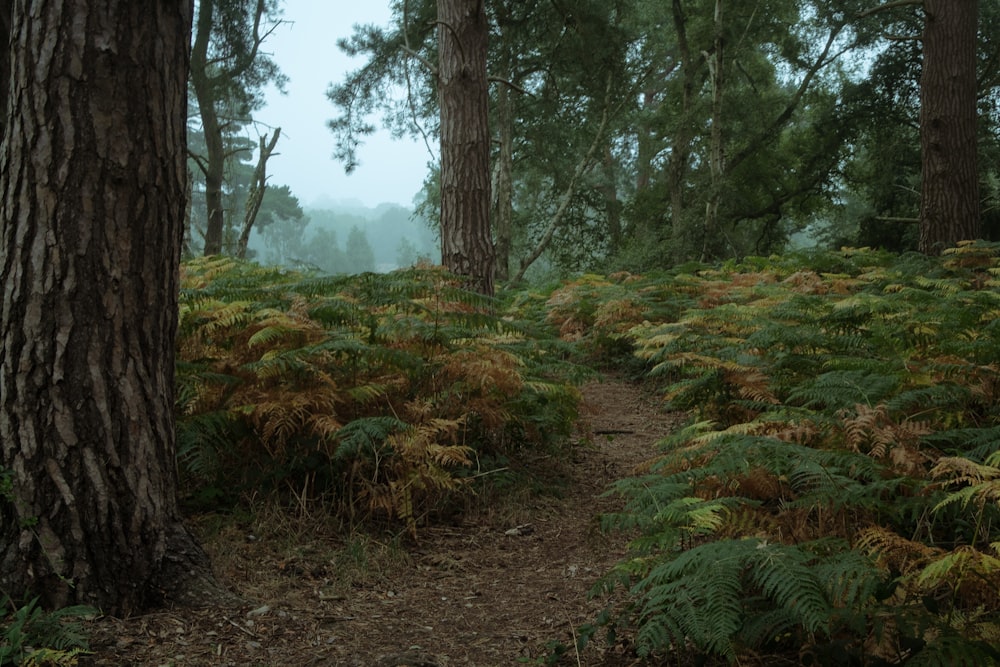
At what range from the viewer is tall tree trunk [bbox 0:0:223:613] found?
2.84 metres

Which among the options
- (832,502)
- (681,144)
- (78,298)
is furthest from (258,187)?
(832,502)

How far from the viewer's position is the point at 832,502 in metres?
2.94

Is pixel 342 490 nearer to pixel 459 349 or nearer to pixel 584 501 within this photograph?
pixel 459 349

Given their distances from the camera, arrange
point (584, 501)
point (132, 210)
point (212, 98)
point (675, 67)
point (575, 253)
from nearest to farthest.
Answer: point (132, 210)
point (584, 501)
point (212, 98)
point (575, 253)
point (675, 67)

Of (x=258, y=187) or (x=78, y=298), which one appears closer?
(x=78, y=298)

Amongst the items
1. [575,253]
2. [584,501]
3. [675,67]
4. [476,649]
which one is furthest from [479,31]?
[675,67]

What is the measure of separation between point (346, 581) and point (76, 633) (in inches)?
47.1

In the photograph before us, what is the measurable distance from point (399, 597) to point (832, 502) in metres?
1.97

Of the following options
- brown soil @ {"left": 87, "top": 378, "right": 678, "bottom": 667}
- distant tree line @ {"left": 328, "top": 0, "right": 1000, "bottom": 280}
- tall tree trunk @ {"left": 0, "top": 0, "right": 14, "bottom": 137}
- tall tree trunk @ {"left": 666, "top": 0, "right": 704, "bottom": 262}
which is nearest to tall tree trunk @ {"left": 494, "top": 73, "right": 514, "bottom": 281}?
distant tree line @ {"left": 328, "top": 0, "right": 1000, "bottom": 280}

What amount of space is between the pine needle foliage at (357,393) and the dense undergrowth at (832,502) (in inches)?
46.5

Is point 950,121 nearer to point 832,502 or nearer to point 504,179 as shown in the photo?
point 504,179

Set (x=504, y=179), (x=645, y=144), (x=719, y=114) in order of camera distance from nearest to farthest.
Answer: (x=719, y=114), (x=504, y=179), (x=645, y=144)

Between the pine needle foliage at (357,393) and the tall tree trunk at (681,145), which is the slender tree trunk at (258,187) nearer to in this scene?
the tall tree trunk at (681,145)

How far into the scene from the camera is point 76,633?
2646mm
